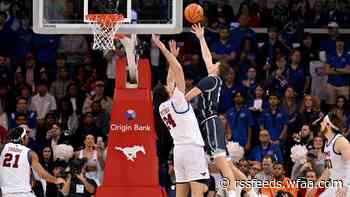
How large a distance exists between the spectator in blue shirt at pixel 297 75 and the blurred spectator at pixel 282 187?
325 centimetres

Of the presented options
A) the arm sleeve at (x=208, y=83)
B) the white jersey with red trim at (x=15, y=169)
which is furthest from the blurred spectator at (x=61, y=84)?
the arm sleeve at (x=208, y=83)

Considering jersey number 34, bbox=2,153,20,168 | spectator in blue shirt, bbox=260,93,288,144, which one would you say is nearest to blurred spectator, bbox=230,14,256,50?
spectator in blue shirt, bbox=260,93,288,144

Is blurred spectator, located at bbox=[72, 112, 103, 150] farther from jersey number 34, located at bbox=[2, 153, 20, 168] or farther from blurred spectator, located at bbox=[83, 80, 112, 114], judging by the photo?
jersey number 34, located at bbox=[2, 153, 20, 168]

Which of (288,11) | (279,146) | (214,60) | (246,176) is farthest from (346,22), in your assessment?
(246,176)

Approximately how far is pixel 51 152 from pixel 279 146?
11.3ft

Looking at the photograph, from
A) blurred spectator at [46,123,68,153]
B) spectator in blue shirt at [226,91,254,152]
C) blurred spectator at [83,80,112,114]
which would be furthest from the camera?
blurred spectator at [83,80,112,114]

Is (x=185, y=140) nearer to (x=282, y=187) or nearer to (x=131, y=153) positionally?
(x=131, y=153)

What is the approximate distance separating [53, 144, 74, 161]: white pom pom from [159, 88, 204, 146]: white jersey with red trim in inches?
126

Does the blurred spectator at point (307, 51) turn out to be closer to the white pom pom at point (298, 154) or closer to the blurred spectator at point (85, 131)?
the white pom pom at point (298, 154)

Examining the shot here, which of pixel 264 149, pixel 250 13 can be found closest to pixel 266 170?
pixel 264 149

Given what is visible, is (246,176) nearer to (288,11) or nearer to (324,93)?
(324,93)

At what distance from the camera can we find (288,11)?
2106cm

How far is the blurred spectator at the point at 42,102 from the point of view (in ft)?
63.0

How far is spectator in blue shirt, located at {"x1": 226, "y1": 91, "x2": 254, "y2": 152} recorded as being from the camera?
59.1 feet
